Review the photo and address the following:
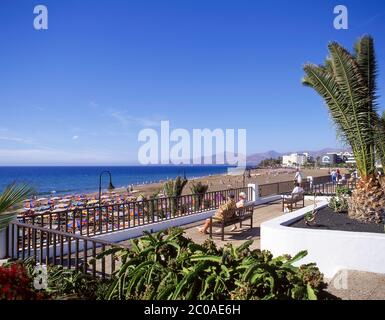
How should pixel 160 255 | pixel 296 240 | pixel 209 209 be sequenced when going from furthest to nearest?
pixel 209 209, pixel 296 240, pixel 160 255

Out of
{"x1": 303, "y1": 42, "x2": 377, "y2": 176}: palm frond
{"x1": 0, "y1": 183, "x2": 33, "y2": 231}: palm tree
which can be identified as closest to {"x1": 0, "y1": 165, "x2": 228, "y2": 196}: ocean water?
{"x1": 303, "y1": 42, "x2": 377, "y2": 176}: palm frond

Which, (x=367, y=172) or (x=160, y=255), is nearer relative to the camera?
(x=160, y=255)

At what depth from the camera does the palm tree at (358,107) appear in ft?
23.8

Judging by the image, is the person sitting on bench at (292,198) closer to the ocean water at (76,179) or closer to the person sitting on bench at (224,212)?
the person sitting on bench at (224,212)

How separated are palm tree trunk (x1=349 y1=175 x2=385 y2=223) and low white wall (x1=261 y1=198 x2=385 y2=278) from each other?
2125 mm

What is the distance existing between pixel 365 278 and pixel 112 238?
5.41 meters

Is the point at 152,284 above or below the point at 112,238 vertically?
above

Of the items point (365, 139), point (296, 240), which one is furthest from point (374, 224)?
point (296, 240)

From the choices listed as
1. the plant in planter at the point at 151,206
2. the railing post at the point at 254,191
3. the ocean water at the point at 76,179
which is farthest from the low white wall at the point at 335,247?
the ocean water at the point at 76,179

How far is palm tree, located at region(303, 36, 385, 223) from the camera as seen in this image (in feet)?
23.8

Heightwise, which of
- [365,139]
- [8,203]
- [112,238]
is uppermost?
[365,139]

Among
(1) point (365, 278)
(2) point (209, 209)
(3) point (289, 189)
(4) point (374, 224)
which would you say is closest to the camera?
(1) point (365, 278)

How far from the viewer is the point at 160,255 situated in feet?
8.63

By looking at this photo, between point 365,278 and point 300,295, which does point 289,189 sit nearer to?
point 365,278
